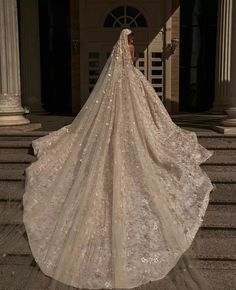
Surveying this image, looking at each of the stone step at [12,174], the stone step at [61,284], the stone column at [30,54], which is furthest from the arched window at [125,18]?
the stone step at [61,284]

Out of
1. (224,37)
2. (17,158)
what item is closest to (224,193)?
(17,158)

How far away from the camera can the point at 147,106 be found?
554cm

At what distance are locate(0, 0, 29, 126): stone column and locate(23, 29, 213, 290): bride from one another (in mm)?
2110

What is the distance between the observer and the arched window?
39.8 ft

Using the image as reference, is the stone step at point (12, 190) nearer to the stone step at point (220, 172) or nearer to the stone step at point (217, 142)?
the stone step at point (220, 172)

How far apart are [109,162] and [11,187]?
4.65 ft

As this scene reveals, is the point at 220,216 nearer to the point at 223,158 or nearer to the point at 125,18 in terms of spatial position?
the point at 223,158

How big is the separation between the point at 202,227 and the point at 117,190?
3.21ft

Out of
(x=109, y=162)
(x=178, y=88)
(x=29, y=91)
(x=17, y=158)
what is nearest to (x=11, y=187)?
(x=17, y=158)

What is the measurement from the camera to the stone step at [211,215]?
452cm

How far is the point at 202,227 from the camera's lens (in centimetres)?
448

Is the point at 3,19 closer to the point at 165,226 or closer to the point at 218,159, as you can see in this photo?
the point at 218,159

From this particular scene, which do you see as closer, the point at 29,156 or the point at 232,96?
the point at 29,156

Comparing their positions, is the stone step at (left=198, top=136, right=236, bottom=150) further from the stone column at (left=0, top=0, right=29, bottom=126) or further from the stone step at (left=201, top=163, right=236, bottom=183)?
the stone column at (left=0, top=0, right=29, bottom=126)
